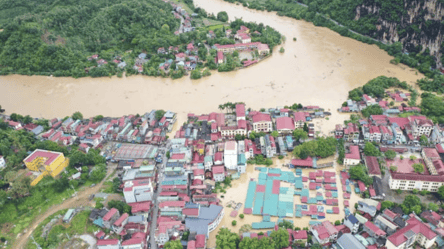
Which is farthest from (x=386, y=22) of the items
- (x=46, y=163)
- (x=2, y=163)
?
(x=2, y=163)

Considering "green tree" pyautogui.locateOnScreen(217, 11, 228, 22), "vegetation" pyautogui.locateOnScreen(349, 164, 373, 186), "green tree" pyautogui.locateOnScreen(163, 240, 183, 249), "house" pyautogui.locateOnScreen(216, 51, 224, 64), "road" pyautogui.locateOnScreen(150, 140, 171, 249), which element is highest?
"green tree" pyautogui.locateOnScreen(217, 11, 228, 22)

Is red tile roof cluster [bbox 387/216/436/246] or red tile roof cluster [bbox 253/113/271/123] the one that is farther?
red tile roof cluster [bbox 253/113/271/123]

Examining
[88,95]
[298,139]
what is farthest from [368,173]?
[88,95]

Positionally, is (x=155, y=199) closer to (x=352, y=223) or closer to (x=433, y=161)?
(x=352, y=223)

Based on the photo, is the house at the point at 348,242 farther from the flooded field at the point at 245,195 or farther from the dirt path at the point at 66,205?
the dirt path at the point at 66,205

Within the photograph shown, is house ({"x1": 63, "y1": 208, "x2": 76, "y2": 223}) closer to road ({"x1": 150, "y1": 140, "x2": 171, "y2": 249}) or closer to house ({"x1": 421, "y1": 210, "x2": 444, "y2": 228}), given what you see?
road ({"x1": 150, "y1": 140, "x2": 171, "y2": 249})

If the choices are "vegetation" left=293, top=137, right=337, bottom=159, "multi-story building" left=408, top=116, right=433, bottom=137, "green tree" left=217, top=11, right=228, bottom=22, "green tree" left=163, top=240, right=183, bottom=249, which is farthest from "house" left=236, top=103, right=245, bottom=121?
"green tree" left=217, top=11, right=228, bottom=22
